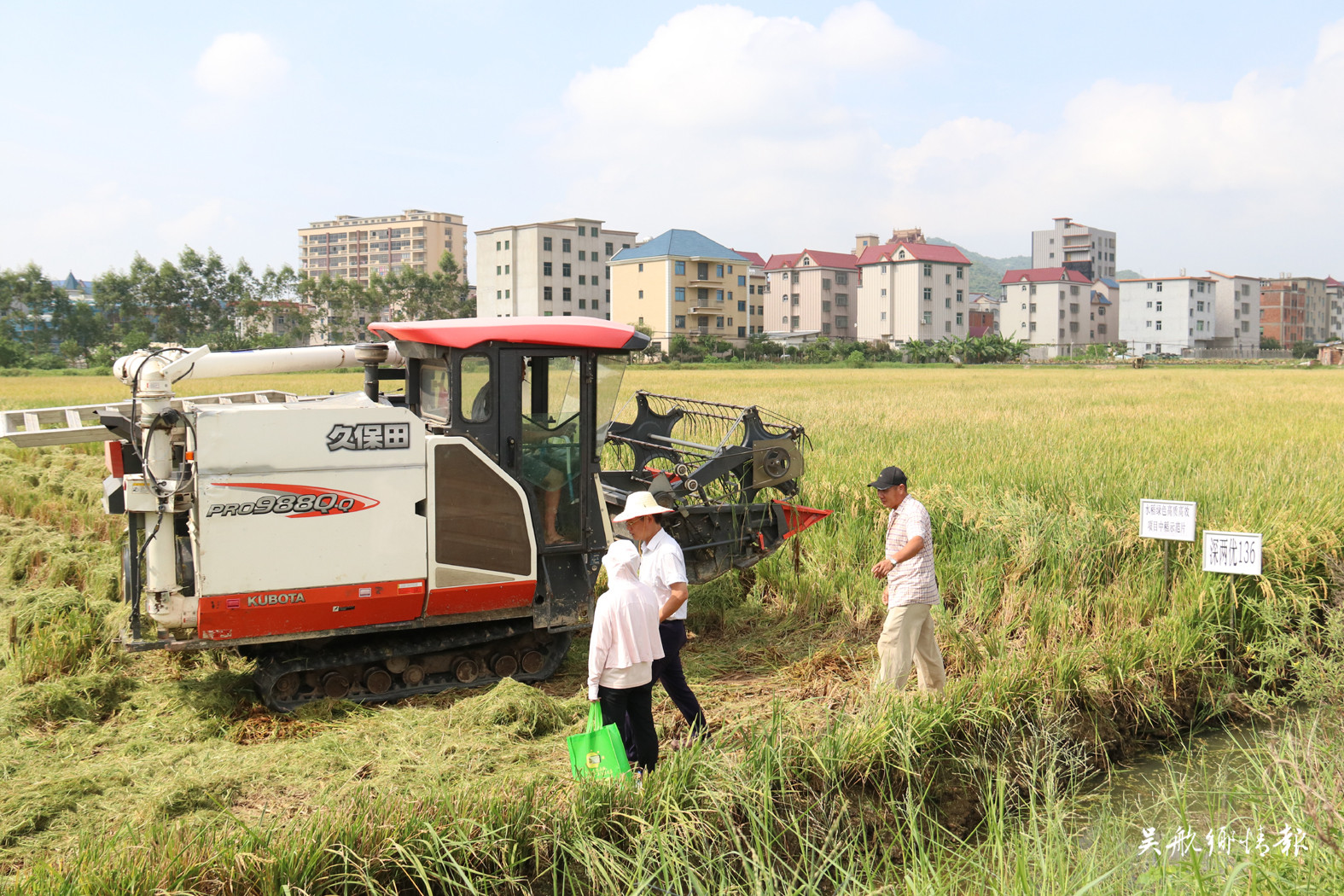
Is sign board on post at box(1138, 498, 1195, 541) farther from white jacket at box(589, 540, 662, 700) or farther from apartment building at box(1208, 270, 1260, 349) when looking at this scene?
apartment building at box(1208, 270, 1260, 349)

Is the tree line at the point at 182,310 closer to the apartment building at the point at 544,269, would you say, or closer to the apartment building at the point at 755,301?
the apartment building at the point at 544,269

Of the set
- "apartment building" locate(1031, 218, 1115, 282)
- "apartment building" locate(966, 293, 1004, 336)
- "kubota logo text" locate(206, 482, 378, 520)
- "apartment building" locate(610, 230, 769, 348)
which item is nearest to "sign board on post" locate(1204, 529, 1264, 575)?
"kubota logo text" locate(206, 482, 378, 520)

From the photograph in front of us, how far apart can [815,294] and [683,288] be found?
16575mm

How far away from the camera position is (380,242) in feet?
455

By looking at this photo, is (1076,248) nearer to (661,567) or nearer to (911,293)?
(911,293)

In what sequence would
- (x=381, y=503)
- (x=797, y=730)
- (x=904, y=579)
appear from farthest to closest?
(x=381, y=503) < (x=904, y=579) < (x=797, y=730)

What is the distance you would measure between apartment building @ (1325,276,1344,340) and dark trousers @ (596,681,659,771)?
145916 millimetres

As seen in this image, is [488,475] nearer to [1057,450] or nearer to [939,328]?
[1057,450]

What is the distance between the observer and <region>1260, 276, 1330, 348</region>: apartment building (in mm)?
114125

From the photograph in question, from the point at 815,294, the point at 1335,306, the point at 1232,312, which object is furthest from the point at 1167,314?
the point at 1335,306

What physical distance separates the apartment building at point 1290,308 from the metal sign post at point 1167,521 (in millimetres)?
121973

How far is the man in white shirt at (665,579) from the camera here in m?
5.30

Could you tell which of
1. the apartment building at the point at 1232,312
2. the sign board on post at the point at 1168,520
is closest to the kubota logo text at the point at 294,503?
the sign board on post at the point at 1168,520

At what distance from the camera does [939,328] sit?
286ft
